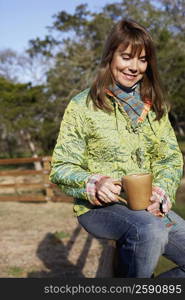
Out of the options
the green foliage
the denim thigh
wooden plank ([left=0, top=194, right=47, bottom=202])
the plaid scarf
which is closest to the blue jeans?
the denim thigh

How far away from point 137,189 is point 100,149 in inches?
13.1

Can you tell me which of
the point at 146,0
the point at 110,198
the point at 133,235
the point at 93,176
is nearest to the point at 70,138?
the point at 93,176

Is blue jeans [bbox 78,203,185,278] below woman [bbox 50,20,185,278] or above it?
below

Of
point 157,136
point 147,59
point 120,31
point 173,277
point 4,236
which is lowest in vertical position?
point 4,236

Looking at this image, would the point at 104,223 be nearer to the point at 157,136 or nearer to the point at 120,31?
the point at 157,136

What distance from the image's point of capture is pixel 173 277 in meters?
1.89

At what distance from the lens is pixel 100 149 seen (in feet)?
6.11

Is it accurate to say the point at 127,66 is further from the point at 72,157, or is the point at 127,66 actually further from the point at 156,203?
the point at 156,203

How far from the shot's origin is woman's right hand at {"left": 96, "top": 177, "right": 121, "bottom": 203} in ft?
5.26

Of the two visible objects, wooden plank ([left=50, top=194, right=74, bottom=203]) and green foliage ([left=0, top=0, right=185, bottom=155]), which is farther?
green foliage ([left=0, top=0, right=185, bottom=155])

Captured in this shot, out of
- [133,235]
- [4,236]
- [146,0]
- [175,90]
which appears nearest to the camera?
[133,235]

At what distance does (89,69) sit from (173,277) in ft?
52.5

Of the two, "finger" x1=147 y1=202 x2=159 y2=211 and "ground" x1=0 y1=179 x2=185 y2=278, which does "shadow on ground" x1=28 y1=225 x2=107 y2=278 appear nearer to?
"ground" x1=0 y1=179 x2=185 y2=278

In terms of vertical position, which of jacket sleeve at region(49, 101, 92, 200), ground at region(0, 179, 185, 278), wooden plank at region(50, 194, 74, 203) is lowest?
wooden plank at region(50, 194, 74, 203)
